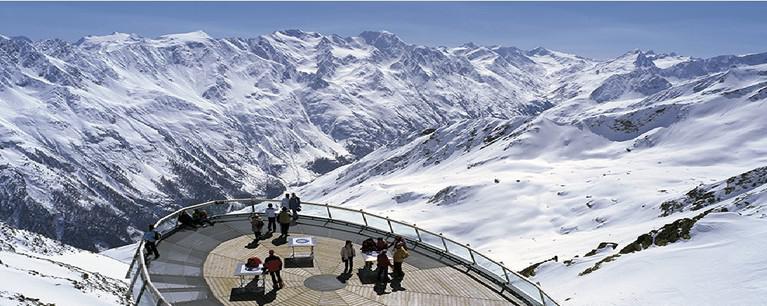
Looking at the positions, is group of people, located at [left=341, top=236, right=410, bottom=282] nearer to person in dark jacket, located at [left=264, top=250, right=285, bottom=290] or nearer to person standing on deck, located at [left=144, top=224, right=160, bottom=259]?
person in dark jacket, located at [left=264, top=250, right=285, bottom=290]

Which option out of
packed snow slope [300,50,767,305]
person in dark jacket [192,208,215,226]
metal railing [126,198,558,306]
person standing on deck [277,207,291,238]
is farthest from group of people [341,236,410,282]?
packed snow slope [300,50,767,305]

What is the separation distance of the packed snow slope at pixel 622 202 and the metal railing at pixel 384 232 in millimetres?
8317

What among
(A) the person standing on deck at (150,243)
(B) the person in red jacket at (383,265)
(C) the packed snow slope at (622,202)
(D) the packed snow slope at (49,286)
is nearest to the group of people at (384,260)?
(B) the person in red jacket at (383,265)

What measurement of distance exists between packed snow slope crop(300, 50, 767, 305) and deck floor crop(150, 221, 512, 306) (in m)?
10.4

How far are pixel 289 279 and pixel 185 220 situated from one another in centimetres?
905

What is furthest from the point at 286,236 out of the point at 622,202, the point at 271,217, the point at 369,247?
the point at 622,202

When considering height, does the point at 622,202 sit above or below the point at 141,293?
above

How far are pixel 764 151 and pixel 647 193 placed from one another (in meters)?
49.2

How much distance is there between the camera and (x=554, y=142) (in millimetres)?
167875

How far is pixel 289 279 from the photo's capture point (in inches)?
920

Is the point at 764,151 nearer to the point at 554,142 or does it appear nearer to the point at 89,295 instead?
the point at 554,142

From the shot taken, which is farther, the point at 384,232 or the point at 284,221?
the point at 384,232

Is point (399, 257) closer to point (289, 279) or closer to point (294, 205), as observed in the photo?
point (289, 279)

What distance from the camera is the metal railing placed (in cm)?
2053
